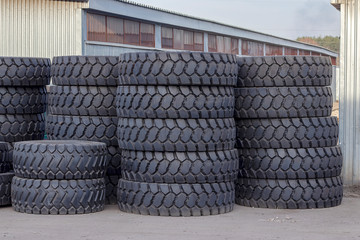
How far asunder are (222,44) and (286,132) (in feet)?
117

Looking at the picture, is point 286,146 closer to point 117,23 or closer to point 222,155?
point 222,155

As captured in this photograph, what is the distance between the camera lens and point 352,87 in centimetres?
1077

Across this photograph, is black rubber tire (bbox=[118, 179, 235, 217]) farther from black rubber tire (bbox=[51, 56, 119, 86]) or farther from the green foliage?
→ the green foliage

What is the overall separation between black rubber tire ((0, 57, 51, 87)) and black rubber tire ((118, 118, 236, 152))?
172cm

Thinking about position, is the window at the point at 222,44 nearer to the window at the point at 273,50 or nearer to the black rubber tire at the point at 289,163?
the window at the point at 273,50

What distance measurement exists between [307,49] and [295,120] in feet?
175

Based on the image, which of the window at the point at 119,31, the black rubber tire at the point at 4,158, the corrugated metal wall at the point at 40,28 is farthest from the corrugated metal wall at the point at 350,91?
the window at the point at 119,31

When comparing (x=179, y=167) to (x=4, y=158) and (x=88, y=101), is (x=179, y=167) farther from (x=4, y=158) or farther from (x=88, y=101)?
(x=4, y=158)

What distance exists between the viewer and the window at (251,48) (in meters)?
47.0


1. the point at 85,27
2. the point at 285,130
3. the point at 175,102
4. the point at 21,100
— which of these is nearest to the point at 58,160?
the point at 175,102

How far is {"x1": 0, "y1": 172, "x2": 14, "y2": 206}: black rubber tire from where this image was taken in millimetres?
7992

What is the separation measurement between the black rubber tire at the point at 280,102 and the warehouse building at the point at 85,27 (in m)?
21.2

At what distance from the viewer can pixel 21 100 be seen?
8625 mm

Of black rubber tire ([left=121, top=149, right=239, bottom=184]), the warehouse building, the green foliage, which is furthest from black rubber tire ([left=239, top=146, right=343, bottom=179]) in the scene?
the green foliage
